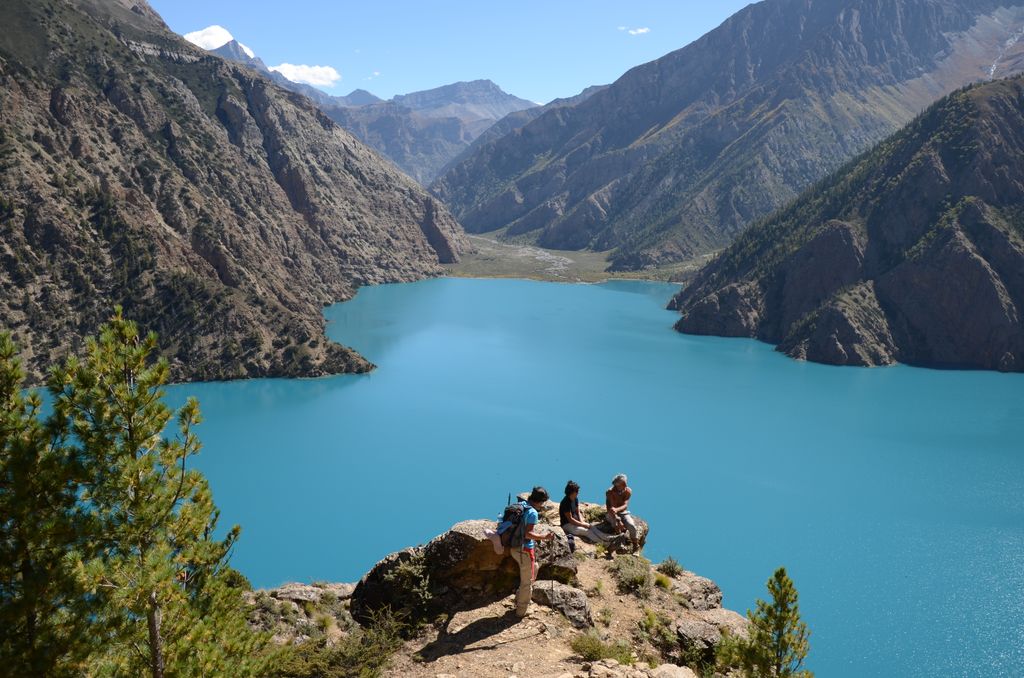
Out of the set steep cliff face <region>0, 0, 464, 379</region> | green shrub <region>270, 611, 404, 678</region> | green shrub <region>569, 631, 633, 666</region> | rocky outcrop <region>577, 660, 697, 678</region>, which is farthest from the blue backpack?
steep cliff face <region>0, 0, 464, 379</region>

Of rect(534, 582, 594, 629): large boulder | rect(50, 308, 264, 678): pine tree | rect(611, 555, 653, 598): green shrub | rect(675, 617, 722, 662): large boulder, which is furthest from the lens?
rect(611, 555, 653, 598): green shrub

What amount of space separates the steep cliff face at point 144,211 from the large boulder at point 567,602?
82.1 m

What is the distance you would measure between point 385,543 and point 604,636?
34155 millimetres

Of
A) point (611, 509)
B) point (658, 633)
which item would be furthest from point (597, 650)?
point (611, 509)

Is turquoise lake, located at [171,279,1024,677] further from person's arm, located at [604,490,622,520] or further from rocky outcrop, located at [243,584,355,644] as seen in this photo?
rocky outcrop, located at [243,584,355,644]

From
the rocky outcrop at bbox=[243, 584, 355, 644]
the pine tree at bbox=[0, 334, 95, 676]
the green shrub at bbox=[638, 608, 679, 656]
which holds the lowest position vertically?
the rocky outcrop at bbox=[243, 584, 355, 644]

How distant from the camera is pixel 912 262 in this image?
113 meters

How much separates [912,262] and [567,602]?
115 meters

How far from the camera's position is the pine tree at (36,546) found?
1076 centimetres

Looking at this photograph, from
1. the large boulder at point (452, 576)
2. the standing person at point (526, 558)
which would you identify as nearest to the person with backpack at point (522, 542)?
the standing person at point (526, 558)

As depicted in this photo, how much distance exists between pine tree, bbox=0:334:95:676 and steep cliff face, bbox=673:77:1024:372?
109356 mm

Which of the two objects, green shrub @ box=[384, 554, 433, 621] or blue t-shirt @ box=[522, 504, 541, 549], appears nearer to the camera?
blue t-shirt @ box=[522, 504, 541, 549]

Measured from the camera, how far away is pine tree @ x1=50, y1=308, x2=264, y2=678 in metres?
11.4

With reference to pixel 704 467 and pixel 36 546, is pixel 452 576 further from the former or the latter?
pixel 704 467
